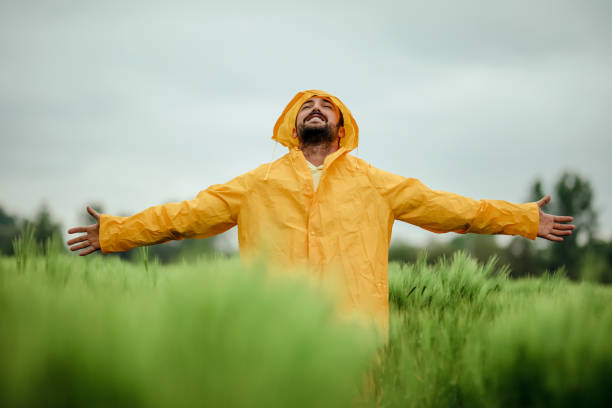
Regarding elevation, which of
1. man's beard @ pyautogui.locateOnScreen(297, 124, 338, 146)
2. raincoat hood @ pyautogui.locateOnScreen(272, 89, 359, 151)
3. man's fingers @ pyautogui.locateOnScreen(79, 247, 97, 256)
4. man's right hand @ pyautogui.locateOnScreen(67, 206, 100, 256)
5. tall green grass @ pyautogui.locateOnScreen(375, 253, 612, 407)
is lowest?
tall green grass @ pyautogui.locateOnScreen(375, 253, 612, 407)

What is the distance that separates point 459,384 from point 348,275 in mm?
1328

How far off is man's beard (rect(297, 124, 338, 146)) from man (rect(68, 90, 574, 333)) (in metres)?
0.39

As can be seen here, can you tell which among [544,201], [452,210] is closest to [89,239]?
[452,210]

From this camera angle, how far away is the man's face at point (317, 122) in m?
3.31

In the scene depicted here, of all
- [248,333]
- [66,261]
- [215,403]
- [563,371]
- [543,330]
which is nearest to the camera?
[215,403]

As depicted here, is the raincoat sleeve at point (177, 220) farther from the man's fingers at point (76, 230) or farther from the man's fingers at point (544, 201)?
the man's fingers at point (544, 201)

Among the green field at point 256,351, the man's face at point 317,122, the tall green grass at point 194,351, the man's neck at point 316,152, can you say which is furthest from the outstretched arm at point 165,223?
the tall green grass at point 194,351

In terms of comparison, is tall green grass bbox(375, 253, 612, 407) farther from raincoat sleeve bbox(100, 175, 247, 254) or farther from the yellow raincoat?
raincoat sleeve bbox(100, 175, 247, 254)

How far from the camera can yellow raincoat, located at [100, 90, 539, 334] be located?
274cm

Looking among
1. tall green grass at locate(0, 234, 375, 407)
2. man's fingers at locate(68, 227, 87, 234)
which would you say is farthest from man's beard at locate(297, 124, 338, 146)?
tall green grass at locate(0, 234, 375, 407)

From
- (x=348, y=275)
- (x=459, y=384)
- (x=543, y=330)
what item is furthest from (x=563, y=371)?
(x=348, y=275)

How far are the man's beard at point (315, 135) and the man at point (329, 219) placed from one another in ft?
1.29

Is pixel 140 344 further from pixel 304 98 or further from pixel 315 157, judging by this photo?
pixel 304 98

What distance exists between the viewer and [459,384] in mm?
1452
